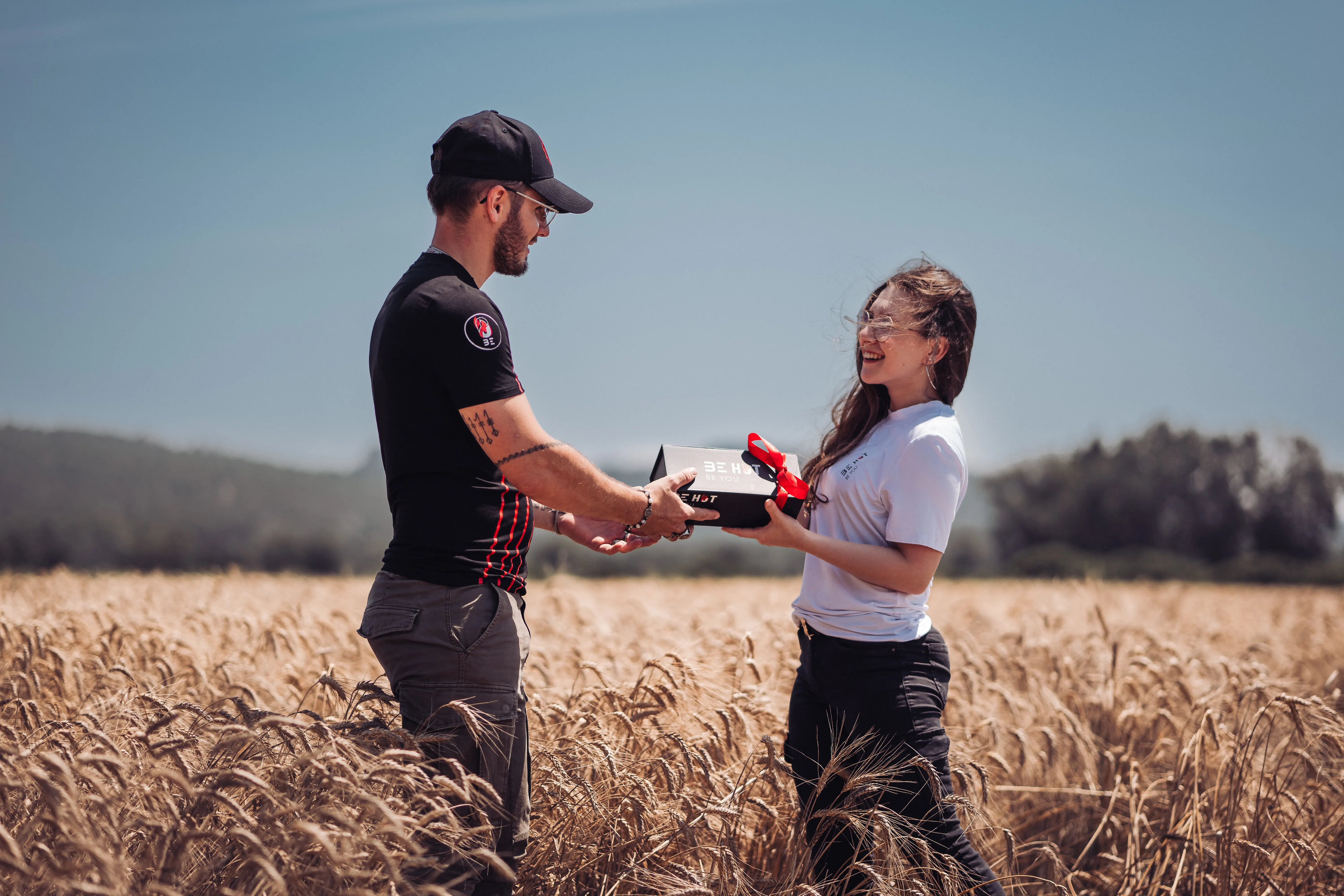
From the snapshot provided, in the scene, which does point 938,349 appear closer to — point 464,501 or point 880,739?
point 880,739

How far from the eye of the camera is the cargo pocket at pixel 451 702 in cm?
244

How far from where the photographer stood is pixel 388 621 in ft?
8.09

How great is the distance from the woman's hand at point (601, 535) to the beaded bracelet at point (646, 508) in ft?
0.60

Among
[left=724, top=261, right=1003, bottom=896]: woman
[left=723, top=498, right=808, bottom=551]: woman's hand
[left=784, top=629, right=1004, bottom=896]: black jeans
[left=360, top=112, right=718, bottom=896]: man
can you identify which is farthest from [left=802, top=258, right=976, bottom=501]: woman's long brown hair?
[left=360, top=112, right=718, bottom=896]: man

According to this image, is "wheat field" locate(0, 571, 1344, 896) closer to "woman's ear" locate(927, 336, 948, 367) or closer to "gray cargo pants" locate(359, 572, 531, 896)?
"gray cargo pants" locate(359, 572, 531, 896)

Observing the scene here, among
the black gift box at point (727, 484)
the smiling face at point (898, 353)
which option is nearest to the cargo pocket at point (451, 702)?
the black gift box at point (727, 484)

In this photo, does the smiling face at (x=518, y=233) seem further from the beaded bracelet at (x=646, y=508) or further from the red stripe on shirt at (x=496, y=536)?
the beaded bracelet at (x=646, y=508)

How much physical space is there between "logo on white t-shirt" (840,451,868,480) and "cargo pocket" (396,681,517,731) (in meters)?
1.30

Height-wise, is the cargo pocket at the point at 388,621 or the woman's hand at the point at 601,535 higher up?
the woman's hand at the point at 601,535

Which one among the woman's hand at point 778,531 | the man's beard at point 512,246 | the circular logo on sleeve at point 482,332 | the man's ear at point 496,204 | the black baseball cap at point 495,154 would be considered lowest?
the woman's hand at point 778,531

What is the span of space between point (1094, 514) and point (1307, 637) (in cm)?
4536

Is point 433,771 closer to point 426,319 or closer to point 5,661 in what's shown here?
point 426,319

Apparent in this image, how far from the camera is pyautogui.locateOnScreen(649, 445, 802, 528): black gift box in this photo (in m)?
2.92

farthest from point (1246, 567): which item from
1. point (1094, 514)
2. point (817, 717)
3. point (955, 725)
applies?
point (817, 717)
